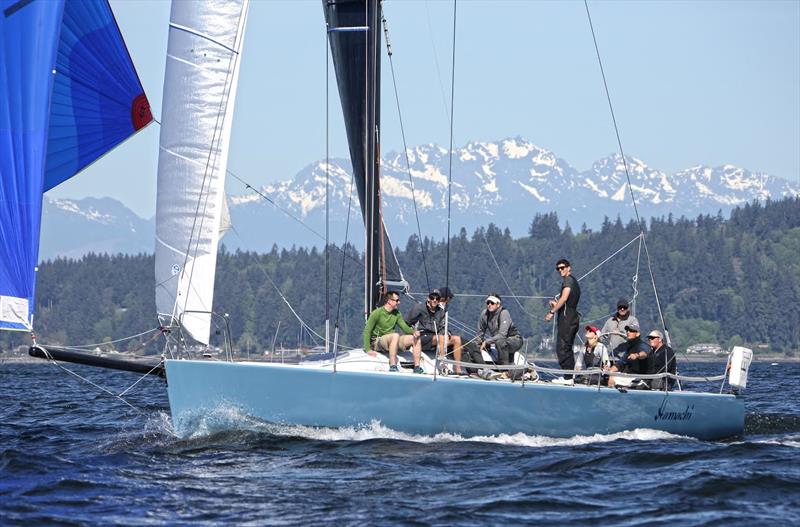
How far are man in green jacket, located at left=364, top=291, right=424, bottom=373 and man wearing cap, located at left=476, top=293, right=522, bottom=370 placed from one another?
927 millimetres

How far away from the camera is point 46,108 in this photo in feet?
49.2

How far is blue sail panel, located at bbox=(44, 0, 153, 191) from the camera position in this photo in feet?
51.5

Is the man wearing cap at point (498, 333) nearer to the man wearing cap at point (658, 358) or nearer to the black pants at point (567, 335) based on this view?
the black pants at point (567, 335)

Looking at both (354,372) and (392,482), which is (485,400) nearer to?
(354,372)

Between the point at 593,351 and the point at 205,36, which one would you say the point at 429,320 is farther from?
the point at 205,36

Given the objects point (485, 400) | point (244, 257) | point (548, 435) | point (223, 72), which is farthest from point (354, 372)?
point (244, 257)

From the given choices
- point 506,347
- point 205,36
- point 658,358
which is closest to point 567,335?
point 506,347

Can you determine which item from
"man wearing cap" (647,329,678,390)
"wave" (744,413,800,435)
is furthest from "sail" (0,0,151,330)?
"wave" (744,413,800,435)

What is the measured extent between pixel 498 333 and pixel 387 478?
3814 mm

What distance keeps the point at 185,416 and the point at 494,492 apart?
4714 mm

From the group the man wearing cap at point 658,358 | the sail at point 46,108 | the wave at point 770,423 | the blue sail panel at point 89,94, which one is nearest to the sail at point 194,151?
the blue sail panel at point 89,94

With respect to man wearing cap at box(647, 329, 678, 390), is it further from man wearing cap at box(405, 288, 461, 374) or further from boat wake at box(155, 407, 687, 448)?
man wearing cap at box(405, 288, 461, 374)

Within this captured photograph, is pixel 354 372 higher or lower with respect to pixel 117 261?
lower

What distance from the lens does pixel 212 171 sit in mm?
15953
